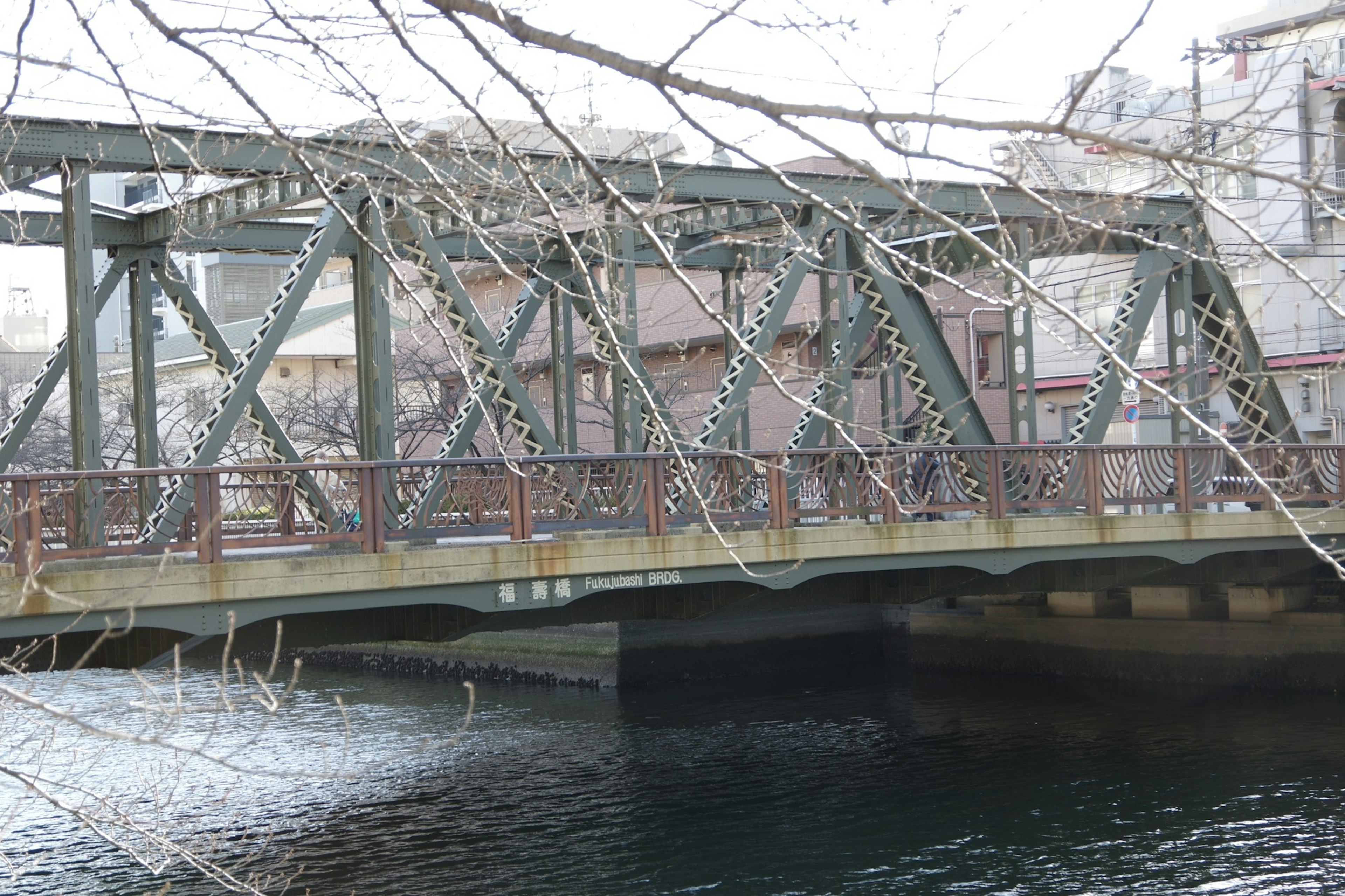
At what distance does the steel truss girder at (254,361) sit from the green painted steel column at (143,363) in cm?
268

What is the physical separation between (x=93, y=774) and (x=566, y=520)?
9.29 meters

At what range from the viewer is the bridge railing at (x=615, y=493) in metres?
12.1

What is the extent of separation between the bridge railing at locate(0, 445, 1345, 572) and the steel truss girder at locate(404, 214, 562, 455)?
0.48 meters

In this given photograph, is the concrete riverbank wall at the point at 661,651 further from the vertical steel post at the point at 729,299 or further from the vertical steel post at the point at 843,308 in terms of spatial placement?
the vertical steel post at the point at 843,308

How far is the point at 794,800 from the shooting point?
60.7 ft

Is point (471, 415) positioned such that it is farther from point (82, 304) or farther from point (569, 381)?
point (82, 304)

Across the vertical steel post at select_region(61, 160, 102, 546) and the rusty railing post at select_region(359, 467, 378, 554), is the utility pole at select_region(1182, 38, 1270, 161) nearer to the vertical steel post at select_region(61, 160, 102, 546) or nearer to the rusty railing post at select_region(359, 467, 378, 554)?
the rusty railing post at select_region(359, 467, 378, 554)

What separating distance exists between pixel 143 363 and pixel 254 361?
5.03m

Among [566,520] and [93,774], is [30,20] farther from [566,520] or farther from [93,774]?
[93,774]

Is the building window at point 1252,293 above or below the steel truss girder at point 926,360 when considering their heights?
above

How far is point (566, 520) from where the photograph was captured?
14570mm

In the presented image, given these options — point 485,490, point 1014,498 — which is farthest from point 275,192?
point 1014,498

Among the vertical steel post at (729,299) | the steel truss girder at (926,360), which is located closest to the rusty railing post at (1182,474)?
the steel truss girder at (926,360)

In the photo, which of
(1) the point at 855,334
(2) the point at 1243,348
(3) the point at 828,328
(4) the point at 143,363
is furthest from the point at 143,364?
(2) the point at 1243,348
